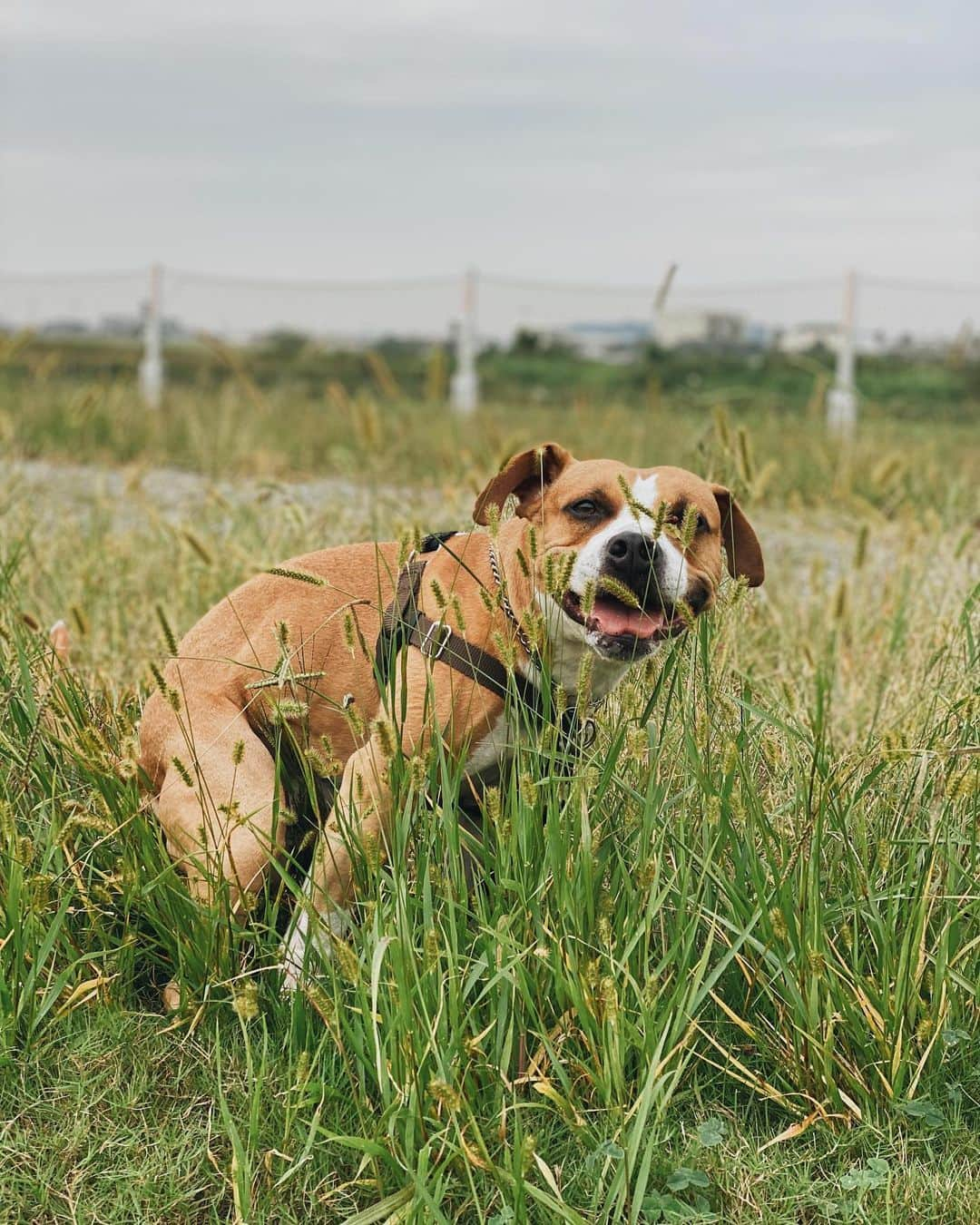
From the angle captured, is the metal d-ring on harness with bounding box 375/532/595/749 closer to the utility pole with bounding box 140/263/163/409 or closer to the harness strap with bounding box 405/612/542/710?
the harness strap with bounding box 405/612/542/710

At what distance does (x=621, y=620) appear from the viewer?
117 inches

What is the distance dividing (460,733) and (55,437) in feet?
30.4

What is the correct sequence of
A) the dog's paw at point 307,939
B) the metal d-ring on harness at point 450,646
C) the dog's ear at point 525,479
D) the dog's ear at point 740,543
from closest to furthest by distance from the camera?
the dog's paw at point 307,939, the metal d-ring on harness at point 450,646, the dog's ear at point 525,479, the dog's ear at point 740,543

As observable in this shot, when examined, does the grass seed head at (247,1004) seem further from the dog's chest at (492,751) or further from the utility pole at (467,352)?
the utility pole at (467,352)

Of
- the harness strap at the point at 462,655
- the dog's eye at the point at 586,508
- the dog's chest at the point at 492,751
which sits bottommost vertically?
the dog's chest at the point at 492,751

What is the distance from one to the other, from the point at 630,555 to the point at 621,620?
0.14 metres

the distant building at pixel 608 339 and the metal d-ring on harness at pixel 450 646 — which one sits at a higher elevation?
the distant building at pixel 608 339

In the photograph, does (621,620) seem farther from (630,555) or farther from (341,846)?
(341,846)

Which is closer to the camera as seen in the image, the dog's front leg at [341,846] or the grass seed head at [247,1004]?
the grass seed head at [247,1004]

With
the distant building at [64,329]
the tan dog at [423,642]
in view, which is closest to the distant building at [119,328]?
the distant building at [64,329]

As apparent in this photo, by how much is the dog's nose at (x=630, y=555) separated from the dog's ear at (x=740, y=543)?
0.41m

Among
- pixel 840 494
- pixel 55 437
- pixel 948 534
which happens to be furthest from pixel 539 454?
pixel 55 437

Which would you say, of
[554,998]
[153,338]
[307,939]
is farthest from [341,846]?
[153,338]

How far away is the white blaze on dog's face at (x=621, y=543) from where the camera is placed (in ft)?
9.63
